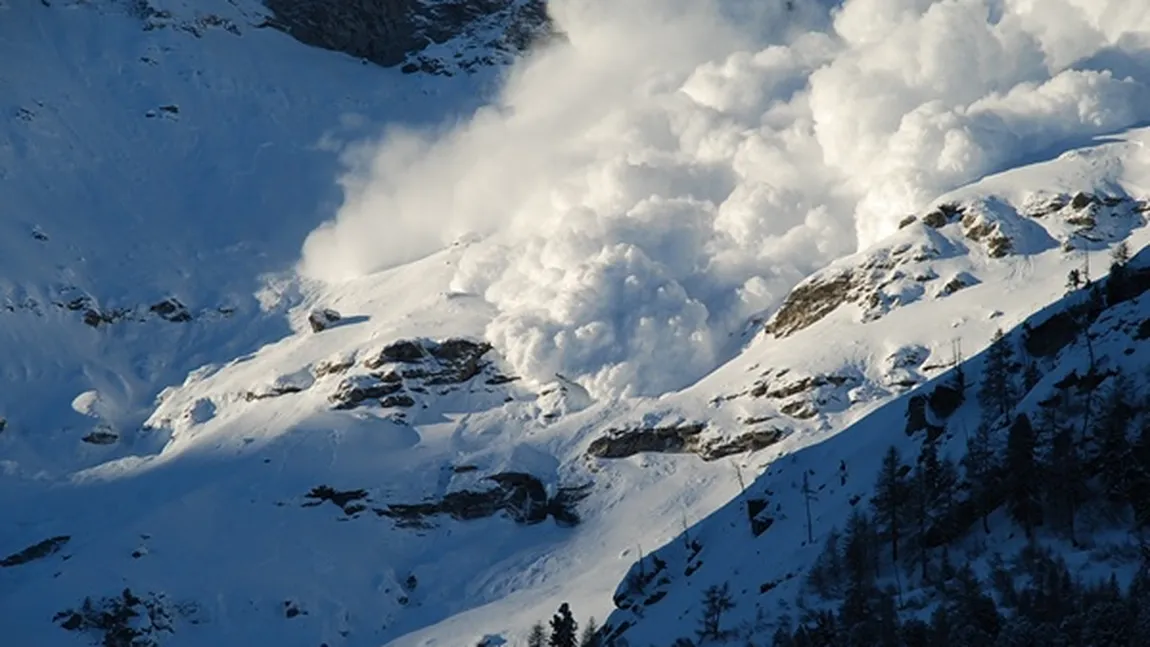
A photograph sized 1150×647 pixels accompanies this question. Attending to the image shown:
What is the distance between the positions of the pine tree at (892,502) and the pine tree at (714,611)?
10.9 metres

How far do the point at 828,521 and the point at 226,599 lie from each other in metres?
86.8

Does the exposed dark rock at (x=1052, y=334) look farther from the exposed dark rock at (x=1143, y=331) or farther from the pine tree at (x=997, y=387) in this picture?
the exposed dark rock at (x=1143, y=331)

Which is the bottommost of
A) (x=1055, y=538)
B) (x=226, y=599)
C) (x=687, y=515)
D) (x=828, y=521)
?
(x=1055, y=538)

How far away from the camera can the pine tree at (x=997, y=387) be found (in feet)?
414

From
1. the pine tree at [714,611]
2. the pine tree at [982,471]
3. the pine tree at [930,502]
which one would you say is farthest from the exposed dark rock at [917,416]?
the pine tree at [714,611]

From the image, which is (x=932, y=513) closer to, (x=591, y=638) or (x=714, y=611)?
(x=714, y=611)

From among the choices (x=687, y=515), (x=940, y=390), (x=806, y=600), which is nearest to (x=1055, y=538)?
(x=806, y=600)

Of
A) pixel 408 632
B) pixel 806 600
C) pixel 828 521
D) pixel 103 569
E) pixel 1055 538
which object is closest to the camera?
pixel 1055 538

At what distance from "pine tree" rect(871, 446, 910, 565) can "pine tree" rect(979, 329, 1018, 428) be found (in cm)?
711

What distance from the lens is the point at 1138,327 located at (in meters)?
118

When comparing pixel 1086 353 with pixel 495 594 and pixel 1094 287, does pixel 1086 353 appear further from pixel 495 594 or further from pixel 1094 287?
pixel 495 594

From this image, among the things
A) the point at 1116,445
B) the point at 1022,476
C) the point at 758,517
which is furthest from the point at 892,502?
the point at 758,517

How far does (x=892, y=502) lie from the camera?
118 meters

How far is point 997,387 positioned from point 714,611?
2644cm
